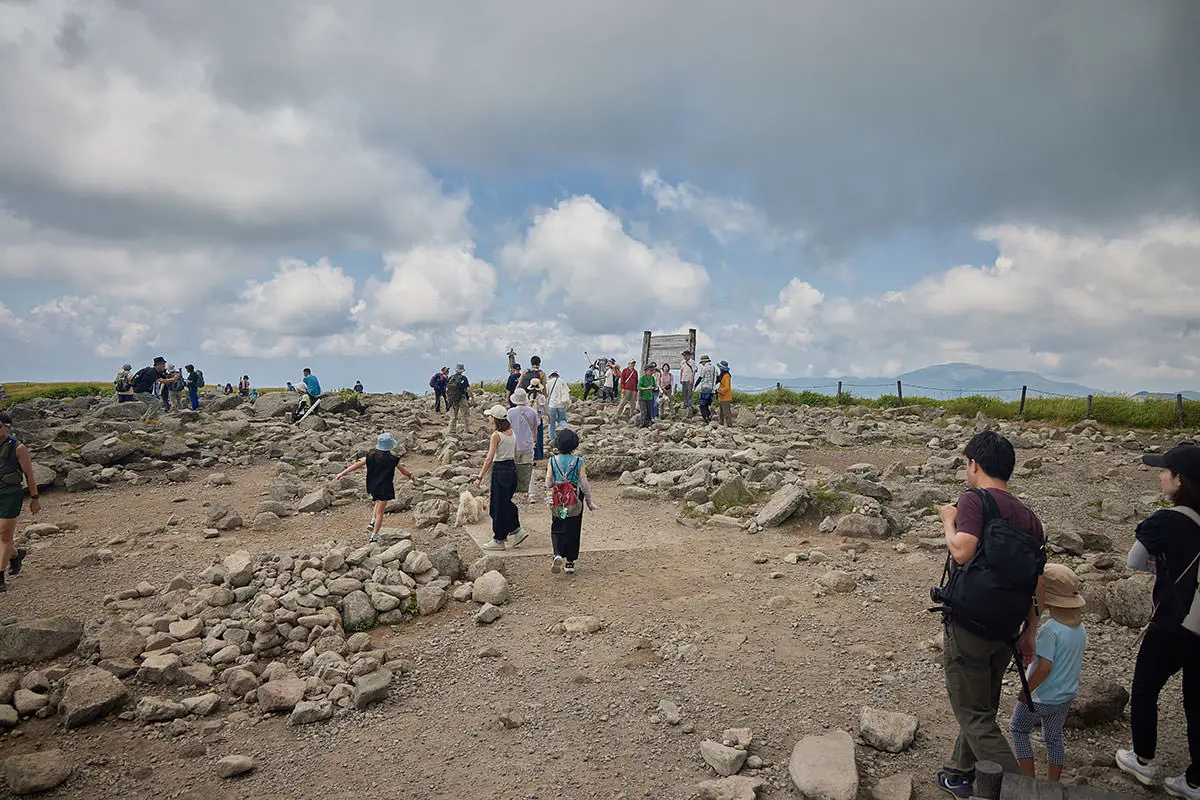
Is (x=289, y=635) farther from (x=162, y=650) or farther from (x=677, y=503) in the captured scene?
(x=677, y=503)

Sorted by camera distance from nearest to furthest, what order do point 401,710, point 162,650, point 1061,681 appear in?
point 1061,681 → point 401,710 → point 162,650

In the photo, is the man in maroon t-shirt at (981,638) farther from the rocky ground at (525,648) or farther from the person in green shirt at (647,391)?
the person in green shirt at (647,391)

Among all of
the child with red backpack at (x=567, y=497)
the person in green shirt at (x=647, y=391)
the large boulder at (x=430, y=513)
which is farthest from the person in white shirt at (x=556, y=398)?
the person in green shirt at (x=647, y=391)

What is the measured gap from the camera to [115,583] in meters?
9.26

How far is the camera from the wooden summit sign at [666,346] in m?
28.6

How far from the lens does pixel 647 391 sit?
2217cm

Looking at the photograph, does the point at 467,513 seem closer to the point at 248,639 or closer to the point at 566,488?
the point at 566,488

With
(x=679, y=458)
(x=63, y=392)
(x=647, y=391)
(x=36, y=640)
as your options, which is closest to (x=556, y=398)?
(x=679, y=458)

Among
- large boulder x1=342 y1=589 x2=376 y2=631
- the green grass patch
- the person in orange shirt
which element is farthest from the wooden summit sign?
the green grass patch

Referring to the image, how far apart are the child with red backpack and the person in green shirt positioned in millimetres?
13365

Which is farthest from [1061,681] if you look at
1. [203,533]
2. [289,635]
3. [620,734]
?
[203,533]

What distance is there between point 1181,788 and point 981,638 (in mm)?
1893

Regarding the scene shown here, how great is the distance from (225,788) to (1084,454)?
19.9m

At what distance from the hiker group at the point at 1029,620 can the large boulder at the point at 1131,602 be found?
2549 mm
